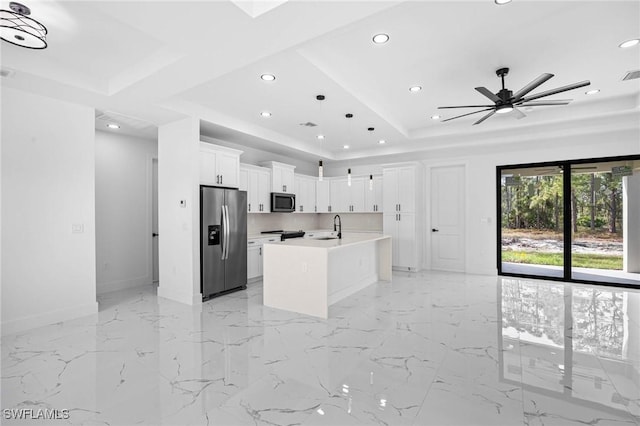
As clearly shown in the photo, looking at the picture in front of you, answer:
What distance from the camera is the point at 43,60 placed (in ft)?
10.2

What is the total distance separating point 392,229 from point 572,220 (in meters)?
3.27

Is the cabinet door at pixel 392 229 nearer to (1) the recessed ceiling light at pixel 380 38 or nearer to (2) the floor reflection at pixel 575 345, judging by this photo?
(2) the floor reflection at pixel 575 345

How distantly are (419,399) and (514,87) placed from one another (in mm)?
4021

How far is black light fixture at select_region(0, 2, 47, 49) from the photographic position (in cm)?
220

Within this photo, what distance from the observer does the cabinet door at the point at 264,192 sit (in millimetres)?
6133

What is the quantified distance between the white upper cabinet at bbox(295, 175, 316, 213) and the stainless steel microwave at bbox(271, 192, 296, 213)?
0.37 m

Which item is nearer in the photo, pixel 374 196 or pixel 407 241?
pixel 407 241

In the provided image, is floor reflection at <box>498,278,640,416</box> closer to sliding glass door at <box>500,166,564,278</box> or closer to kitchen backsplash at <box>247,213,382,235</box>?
sliding glass door at <box>500,166,564,278</box>

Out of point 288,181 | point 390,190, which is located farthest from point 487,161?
point 288,181

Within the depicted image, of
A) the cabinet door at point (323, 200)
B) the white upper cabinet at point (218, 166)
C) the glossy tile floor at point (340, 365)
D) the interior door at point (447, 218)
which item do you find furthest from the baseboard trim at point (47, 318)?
the interior door at point (447, 218)

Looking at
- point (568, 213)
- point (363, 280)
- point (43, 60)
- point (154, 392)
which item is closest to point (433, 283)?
point (363, 280)

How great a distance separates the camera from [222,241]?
482 cm

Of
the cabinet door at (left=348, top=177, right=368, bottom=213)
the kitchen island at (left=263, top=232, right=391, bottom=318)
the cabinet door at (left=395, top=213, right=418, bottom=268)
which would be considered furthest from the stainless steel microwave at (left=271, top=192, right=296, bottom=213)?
the cabinet door at (left=395, top=213, right=418, bottom=268)

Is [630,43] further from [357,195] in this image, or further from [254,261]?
[254,261]
